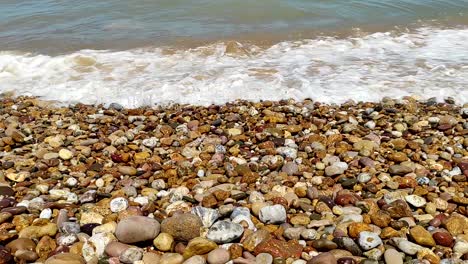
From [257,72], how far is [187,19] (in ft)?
16.4

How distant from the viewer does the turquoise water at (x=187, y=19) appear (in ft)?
35.2

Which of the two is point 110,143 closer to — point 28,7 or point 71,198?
point 71,198

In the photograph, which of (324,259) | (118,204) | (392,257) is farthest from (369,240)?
(118,204)

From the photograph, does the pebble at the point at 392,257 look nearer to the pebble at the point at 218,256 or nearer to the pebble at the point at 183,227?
the pebble at the point at 218,256

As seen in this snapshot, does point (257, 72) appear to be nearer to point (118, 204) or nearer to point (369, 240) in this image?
point (118, 204)

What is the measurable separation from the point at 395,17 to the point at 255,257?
11389 mm

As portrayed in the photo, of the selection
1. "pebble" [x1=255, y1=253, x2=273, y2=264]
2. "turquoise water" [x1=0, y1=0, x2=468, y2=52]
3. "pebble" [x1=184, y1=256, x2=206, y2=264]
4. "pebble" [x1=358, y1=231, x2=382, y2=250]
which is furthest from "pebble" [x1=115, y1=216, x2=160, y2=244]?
"turquoise water" [x1=0, y1=0, x2=468, y2=52]

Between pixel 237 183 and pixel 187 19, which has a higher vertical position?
pixel 187 19

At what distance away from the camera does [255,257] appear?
3162 mm

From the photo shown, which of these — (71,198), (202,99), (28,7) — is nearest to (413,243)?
(71,198)

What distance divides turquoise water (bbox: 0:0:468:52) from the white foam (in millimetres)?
951

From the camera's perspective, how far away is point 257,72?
8.12 metres

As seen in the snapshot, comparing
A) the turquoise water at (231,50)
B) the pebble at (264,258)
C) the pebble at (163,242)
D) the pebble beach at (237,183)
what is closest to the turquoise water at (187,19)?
the turquoise water at (231,50)

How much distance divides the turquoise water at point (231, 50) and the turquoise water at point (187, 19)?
0.11 ft
